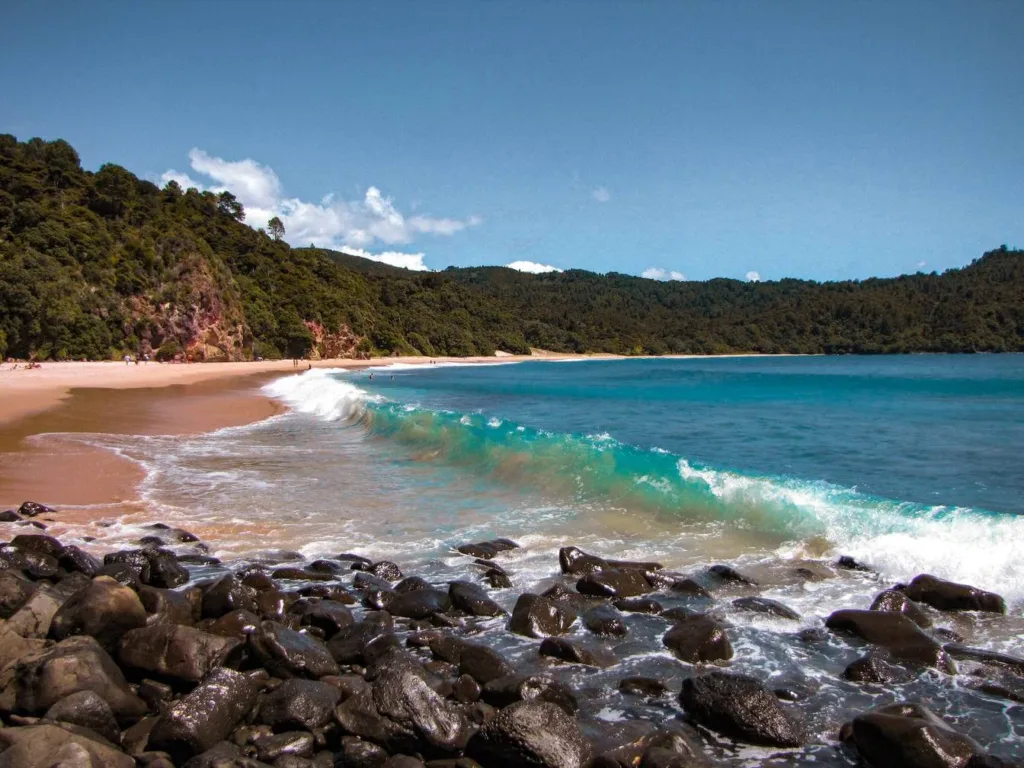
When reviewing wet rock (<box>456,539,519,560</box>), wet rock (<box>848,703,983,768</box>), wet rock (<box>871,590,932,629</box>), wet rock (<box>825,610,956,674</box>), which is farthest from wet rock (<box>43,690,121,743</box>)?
wet rock (<box>871,590,932,629</box>)

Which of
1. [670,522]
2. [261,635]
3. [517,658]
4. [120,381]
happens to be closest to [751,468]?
[670,522]

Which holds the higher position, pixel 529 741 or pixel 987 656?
pixel 529 741

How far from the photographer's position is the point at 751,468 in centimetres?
1605

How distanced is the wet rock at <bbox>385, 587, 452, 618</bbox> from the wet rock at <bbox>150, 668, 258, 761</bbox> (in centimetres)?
234

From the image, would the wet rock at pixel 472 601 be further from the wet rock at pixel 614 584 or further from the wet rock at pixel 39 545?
the wet rock at pixel 39 545

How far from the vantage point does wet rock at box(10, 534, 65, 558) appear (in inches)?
309

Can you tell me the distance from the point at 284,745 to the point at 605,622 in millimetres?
3503

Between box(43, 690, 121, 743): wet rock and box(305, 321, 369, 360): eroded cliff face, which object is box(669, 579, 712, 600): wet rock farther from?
box(305, 321, 369, 360): eroded cliff face

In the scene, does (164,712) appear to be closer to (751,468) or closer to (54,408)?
(751,468)

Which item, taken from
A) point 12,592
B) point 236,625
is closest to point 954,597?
point 236,625

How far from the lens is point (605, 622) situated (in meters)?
6.87

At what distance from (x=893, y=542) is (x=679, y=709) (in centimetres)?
591

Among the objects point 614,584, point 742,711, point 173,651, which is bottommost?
point 614,584

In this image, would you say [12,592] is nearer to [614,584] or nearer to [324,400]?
[614,584]
